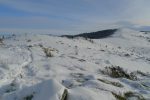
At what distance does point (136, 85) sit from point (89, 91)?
311 centimetres

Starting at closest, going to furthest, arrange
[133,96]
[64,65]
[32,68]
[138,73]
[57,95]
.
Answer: [57,95] → [133,96] → [32,68] → [64,65] → [138,73]

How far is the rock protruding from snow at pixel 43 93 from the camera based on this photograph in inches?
240

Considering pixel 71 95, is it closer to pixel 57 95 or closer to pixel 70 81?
pixel 57 95

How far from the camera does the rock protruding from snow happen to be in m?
6.09

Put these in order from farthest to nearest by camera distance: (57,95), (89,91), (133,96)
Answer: (133,96) → (89,91) → (57,95)

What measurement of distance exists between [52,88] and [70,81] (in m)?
2.10

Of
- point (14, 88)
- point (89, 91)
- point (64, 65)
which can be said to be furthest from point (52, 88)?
point (64, 65)

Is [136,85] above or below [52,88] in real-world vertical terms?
below

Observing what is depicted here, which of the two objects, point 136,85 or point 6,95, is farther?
point 136,85

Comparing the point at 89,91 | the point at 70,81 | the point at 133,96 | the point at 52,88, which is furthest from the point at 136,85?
the point at 52,88

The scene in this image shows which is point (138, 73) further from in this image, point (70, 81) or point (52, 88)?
point (52, 88)

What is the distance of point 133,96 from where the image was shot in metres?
7.57

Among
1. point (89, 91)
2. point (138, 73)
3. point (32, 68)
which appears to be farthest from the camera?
point (138, 73)

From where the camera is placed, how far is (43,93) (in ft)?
20.3
